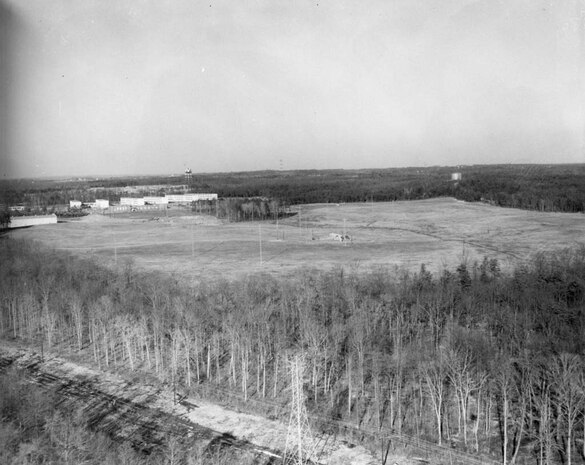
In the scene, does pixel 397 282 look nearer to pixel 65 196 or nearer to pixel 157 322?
pixel 157 322

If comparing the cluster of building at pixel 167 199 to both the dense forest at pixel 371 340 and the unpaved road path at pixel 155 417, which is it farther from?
the unpaved road path at pixel 155 417

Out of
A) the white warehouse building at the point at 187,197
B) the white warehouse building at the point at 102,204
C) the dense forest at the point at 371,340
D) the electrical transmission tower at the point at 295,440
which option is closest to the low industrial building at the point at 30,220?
the white warehouse building at the point at 102,204

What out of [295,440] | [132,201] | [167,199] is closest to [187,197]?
[167,199]

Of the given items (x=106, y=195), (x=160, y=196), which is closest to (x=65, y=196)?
(x=106, y=195)

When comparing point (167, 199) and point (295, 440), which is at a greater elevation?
point (167, 199)

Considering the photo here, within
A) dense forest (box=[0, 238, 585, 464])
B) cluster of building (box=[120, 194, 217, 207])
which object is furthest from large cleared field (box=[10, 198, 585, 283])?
cluster of building (box=[120, 194, 217, 207])

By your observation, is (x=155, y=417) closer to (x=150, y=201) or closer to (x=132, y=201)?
(x=150, y=201)
